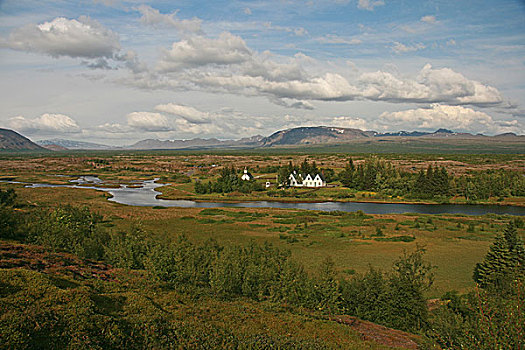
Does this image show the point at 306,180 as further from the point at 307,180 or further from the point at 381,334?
the point at 381,334

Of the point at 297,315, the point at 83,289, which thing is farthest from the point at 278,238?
the point at 83,289

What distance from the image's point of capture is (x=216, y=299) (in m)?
19.3

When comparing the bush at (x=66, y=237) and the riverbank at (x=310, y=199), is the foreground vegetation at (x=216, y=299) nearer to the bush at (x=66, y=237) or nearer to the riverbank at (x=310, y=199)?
the bush at (x=66, y=237)

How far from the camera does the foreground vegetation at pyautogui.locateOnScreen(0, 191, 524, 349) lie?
10602 millimetres

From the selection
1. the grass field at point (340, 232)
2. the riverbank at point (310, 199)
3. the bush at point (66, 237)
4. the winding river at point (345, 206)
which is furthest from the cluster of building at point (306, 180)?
the bush at point (66, 237)

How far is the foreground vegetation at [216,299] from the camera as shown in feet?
34.8

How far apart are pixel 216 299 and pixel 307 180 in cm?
8403

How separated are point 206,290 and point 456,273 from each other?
23.5 metres

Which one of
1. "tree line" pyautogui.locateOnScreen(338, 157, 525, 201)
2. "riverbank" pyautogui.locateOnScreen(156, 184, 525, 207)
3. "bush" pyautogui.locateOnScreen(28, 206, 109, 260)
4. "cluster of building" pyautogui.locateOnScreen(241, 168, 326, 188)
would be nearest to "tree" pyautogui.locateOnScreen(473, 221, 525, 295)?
"bush" pyautogui.locateOnScreen(28, 206, 109, 260)

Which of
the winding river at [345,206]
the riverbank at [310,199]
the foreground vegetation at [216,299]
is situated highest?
the foreground vegetation at [216,299]

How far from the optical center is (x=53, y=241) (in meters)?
27.2

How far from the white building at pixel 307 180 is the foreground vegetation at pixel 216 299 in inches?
2841

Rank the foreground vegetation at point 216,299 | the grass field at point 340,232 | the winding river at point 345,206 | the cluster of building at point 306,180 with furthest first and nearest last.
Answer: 1. the cluster of building at point 306,180
2. the winding river at point 345,206
3. the grass field at point 340,232
4. the foreground vegetation at point 216,299

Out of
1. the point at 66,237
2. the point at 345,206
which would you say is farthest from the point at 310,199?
the point at 66,237
